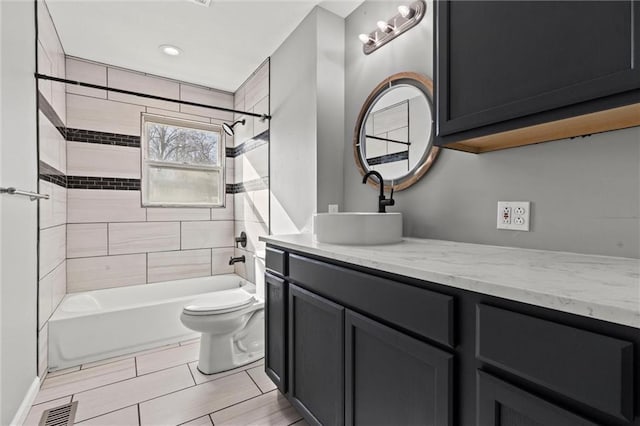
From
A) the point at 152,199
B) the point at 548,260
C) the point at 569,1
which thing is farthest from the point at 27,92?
the point at 548,260

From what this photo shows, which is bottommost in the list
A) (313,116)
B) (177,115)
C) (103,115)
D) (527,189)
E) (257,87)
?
(527,189)

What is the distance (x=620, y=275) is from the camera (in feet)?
2.64

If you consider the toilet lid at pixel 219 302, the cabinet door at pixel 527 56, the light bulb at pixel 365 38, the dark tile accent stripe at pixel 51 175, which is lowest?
the toilet lid at pixel 219 302

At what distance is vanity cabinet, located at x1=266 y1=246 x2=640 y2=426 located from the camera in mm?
582

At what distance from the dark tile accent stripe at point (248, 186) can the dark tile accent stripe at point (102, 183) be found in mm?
976

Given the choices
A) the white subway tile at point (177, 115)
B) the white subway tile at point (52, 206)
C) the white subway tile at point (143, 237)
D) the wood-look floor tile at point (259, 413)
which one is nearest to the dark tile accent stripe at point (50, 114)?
the white subway tile at point (52, 206)

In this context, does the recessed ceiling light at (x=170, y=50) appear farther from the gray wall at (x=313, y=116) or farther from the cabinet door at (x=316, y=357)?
the cabinet door at (x=316, y=357)

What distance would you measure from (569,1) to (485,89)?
0.98 ft

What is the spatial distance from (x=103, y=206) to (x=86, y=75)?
A: 4.11 feet

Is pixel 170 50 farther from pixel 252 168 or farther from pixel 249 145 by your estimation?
pixel 252 168

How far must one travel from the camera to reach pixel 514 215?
1.30 meters

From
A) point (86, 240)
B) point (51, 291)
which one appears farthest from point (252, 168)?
point (51, 291)

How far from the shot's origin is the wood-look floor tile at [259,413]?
5.26 ft

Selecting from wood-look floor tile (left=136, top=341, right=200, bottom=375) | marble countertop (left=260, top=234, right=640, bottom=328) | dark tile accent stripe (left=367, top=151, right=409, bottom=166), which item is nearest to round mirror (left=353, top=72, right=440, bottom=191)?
dark tile accent stripe (left=367, top=151, right=409, bottom=166)
